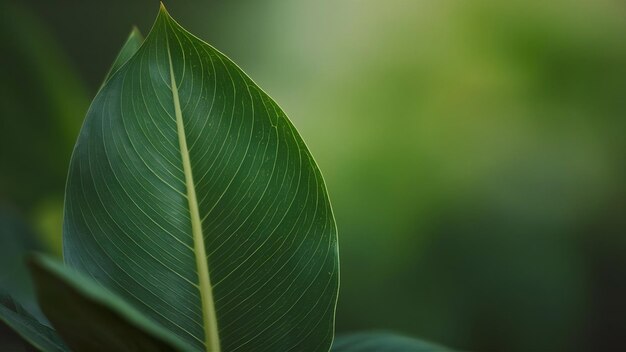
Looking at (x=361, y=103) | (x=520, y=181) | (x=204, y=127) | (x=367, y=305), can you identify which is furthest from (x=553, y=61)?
(x=204, y=127)

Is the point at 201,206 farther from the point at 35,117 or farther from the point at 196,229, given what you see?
the point at 35,117

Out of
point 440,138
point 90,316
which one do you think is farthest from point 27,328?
point 440,138

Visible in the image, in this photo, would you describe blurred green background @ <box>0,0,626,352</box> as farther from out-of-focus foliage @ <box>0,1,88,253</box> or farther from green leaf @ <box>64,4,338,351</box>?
green leaf @ <box>64,4,338,351</box>

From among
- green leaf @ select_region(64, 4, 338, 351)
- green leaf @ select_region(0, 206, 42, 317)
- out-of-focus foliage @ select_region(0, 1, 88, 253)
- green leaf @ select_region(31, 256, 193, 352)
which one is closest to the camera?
→ green leaf @ select_region(31, 256, 193, 352)

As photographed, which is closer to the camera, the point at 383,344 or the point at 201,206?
the point at 201,206

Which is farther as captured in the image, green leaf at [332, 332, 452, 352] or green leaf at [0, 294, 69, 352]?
green leaf at [332, 332, 452, 352]

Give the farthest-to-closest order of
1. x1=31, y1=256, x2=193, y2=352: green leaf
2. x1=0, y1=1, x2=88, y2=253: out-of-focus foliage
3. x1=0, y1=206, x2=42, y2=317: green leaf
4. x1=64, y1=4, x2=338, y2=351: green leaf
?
x1=0, y1=1, x2=88, y2=253: out-of-focus foliage < x1=0, y1=206, x2=42, y2=317: green leaf < x1=64, y1=4, x2=338, y2=351: green leaf < x1=31, y1=256, x2=193, y2=352: green leaf

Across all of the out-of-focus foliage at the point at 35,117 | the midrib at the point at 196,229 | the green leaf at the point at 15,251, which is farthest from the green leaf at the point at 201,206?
the out-of-focus foliage at the point at 35,117

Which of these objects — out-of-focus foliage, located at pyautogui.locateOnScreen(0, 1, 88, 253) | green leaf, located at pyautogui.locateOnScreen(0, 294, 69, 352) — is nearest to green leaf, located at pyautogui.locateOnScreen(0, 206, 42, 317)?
out-of-focus foliage, located at pyautogui.locateOnScreen(0, 1, 88, 253)
